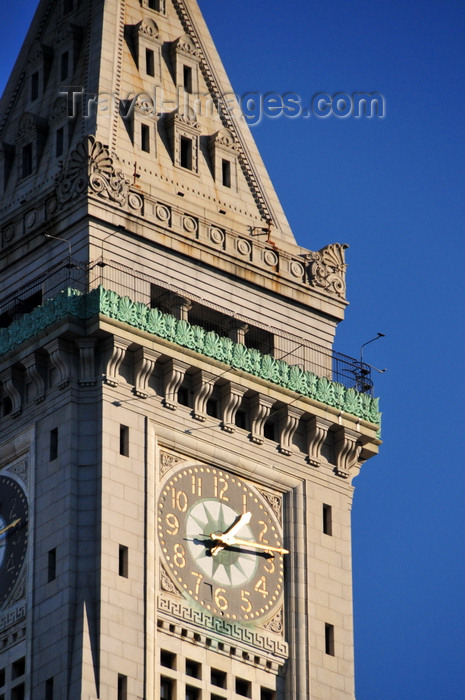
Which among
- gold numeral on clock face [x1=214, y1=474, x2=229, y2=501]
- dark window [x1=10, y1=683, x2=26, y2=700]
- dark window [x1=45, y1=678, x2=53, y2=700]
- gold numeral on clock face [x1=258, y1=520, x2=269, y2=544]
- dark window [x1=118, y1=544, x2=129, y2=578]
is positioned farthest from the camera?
gold numeral on clock face [x1=258, y1=520, x2=269, y2=544]

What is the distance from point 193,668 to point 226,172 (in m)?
19.0

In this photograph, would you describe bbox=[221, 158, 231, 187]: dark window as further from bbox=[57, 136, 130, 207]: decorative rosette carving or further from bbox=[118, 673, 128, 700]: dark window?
bbox=[118, 673, 128, 700]: dark window

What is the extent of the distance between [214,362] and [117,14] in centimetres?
1377

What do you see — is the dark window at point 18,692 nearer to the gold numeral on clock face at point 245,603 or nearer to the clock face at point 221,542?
the clock face at point 221,542

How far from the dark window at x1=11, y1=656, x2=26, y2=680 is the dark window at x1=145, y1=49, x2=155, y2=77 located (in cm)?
2232

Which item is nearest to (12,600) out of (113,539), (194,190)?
(113,539)

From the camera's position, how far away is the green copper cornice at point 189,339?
311 ft

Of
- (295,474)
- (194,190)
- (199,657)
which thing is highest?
(194,190)

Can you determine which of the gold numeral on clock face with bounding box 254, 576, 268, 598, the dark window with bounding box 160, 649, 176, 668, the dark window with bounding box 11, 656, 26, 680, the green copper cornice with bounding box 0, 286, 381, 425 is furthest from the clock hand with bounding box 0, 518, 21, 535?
the gold numeral on clock face with bounding box 254, 576, 268, 598

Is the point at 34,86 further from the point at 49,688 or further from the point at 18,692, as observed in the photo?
the point at 49,688

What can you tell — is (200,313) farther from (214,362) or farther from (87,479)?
(87,479)

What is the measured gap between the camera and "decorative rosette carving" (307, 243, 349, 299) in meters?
103

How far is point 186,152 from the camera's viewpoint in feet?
337

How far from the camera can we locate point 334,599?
97.6 metres
